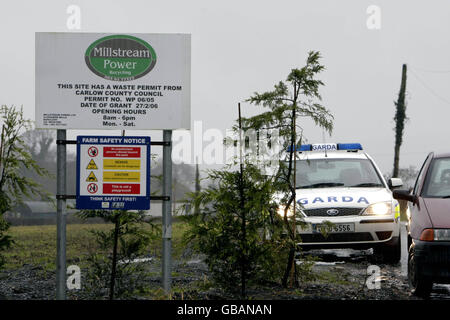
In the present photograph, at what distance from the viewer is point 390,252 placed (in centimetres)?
1102

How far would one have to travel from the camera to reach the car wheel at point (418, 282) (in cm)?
737

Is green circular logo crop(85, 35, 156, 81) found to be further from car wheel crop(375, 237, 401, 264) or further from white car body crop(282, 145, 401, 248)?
car wheel crop(375, 237, 401, 264)

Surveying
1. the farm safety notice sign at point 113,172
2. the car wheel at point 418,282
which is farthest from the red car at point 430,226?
the farm safety notice sign at point 113,172

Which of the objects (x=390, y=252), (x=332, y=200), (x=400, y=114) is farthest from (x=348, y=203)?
(x=400, y=114)

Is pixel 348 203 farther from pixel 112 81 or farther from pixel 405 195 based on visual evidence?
pixel 112 81

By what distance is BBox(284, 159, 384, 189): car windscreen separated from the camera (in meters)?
11.7

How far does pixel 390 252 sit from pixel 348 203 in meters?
1.23

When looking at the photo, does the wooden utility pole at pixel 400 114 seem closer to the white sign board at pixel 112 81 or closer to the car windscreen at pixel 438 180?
the car windscreen at pixel 438 180

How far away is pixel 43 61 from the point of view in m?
7.17

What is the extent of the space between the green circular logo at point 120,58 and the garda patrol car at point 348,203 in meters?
3.51

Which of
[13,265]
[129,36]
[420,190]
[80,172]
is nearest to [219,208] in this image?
[80,172]

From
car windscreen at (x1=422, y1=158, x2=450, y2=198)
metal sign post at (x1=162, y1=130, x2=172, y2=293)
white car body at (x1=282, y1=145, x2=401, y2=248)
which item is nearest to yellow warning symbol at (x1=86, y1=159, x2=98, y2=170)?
metal sign post at (x1=162, y1=130, x2=172, y2=293)
